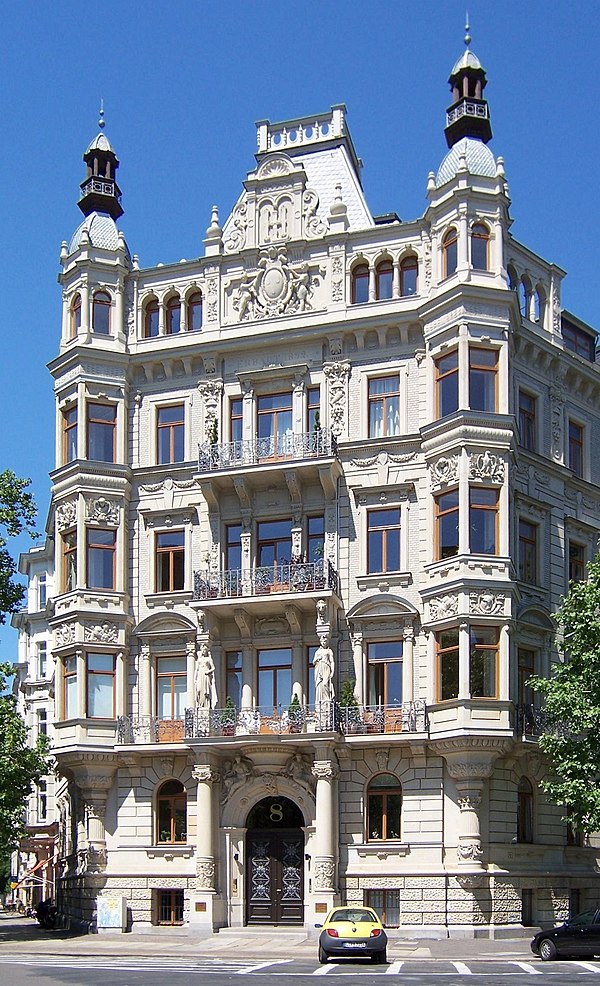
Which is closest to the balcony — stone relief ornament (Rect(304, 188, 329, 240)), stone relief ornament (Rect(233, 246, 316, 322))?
stone relief ornament (Rect(233, 246, 316, 322))

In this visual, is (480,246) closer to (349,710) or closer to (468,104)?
(468,104)

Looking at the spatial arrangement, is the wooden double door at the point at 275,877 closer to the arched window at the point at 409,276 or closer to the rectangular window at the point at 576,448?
the rectangular window at the point at 576,448

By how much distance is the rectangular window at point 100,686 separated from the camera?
47562 mm

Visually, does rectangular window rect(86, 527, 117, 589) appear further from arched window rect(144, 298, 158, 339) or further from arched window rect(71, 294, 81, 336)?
arched window rect(71, 294, 81, 336)

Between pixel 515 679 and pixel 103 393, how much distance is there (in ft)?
59.8

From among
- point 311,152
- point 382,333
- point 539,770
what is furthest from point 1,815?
point 311,152

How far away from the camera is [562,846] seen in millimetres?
45594

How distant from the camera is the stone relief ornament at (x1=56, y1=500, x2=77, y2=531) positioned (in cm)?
4919

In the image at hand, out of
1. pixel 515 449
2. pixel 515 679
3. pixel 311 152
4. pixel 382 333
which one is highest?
pixel 311 152

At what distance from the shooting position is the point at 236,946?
40.7 metres

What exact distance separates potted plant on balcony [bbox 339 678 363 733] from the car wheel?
10136 mm

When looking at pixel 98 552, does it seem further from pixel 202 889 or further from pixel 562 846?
pixel 562 846

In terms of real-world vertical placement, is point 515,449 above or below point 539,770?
above

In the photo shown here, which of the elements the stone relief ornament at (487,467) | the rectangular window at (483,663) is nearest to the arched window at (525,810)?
the rectangular window at (483,663)
